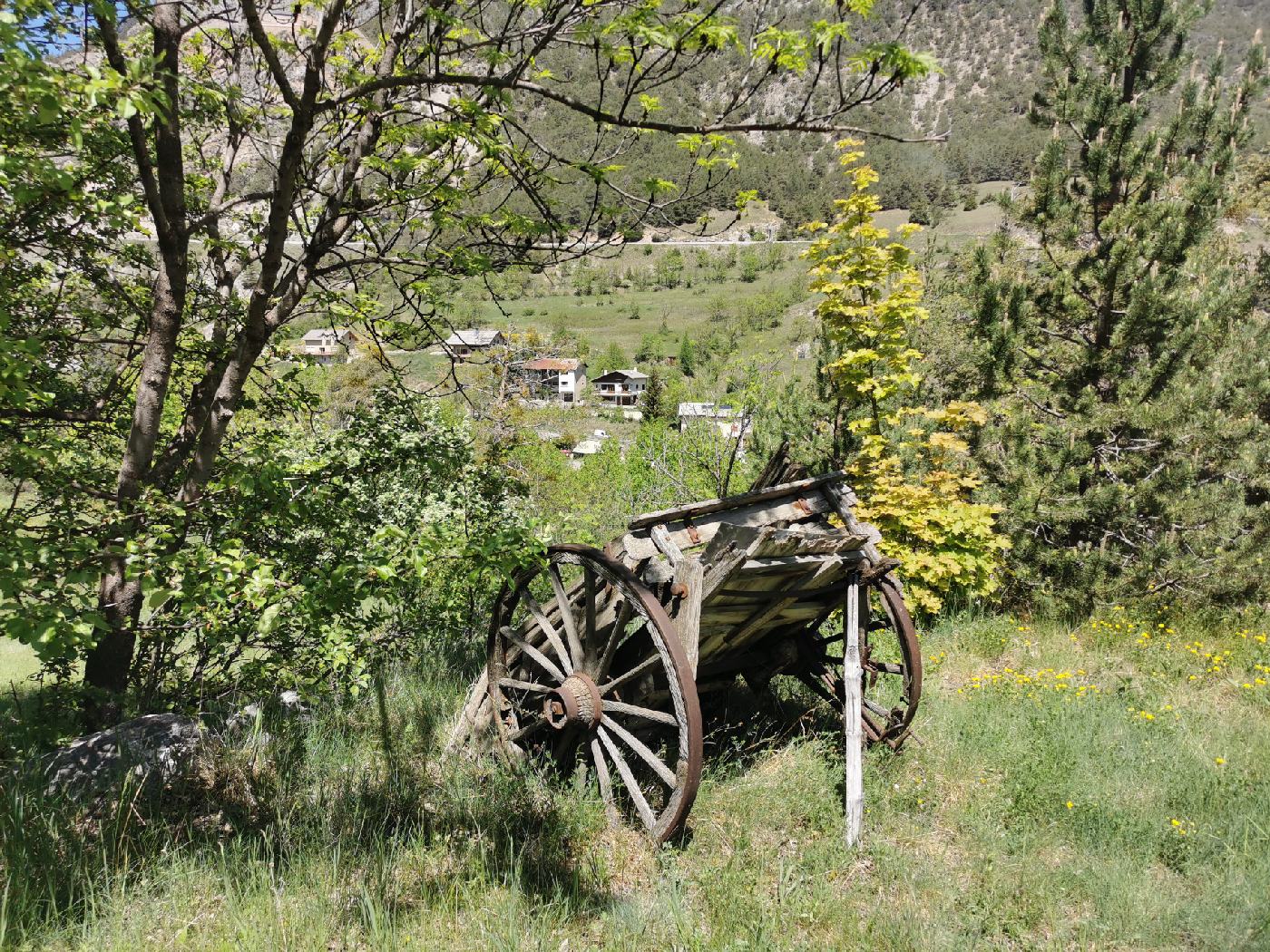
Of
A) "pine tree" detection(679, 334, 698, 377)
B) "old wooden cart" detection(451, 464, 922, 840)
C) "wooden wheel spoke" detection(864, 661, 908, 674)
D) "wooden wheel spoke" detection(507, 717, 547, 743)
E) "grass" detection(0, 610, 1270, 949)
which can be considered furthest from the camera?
"pine tree" detection(679, 334, 698, 377)

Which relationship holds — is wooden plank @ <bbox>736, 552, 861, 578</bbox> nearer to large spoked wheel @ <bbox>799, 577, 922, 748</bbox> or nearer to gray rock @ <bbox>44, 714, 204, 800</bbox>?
large spoked wheel @ <bbox>799, 577, 922, 748</bbox>

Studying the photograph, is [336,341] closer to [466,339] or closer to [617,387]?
[466,339]

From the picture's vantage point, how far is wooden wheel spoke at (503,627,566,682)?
171 inches

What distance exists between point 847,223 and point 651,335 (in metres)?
107

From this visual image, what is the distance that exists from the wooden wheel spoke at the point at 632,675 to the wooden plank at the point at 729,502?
723 millimetres

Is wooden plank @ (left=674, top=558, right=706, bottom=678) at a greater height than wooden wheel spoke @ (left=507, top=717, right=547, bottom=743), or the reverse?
wooden plank @ (left=674, top=558, right=706, bottom=678)

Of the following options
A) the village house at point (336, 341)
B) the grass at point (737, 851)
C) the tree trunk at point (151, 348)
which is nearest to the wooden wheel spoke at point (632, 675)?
the grass at point (737, 851)

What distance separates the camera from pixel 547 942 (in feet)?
9.01

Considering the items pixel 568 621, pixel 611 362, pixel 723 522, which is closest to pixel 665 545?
pixel 723 522

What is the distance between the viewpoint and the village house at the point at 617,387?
8981cm

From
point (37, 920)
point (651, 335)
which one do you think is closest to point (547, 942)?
point (37, 920)

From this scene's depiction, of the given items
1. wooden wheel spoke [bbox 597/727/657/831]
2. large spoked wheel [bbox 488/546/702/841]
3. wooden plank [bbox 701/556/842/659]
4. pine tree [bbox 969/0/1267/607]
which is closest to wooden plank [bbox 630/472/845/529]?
large spoked wheel [bbox 488/546/702/841]

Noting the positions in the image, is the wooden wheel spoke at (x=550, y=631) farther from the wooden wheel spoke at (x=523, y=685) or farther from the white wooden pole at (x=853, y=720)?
the white wooden pole at (x=853, y=720)

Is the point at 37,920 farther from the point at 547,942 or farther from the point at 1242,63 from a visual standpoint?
the point at 1242,63
